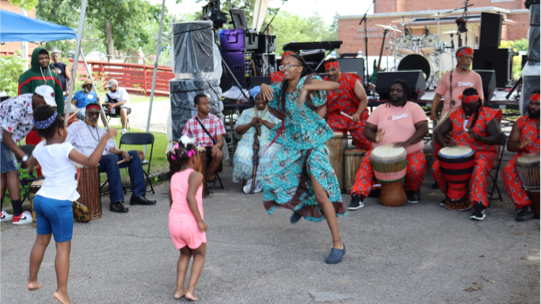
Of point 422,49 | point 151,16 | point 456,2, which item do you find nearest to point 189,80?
point 422,49

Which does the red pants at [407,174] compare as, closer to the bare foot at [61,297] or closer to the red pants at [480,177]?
the red pants at [480,177]

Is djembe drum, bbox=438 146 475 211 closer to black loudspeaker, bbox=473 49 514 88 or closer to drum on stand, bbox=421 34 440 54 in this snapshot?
black loudspeaker, bbox=473 49 514 88

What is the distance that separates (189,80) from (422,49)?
9.89 metres

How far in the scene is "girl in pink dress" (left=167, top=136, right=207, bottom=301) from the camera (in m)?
3.90

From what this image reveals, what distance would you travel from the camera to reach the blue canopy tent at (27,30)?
24.0 feet

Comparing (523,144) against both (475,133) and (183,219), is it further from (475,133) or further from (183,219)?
(183,219)

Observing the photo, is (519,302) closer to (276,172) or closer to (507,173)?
(276,172)

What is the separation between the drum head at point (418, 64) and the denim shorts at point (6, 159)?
9.65 metres

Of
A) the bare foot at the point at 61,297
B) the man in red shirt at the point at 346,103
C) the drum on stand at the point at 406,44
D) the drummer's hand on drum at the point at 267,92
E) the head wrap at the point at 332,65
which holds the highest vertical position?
the drum on stand at the point at 406,44

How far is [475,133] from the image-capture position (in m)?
6.65

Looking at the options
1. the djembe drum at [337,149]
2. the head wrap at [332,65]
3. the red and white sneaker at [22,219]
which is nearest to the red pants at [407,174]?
the djembe drum at [337,149]

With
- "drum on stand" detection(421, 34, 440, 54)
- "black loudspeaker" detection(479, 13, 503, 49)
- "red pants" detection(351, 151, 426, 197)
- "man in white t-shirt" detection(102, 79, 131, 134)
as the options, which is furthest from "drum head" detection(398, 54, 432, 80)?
"red pants" detection(351, 151, 426, 197)

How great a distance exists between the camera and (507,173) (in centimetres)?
633

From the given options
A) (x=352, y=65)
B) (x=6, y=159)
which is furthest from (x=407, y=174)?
(x=352, y=65)
